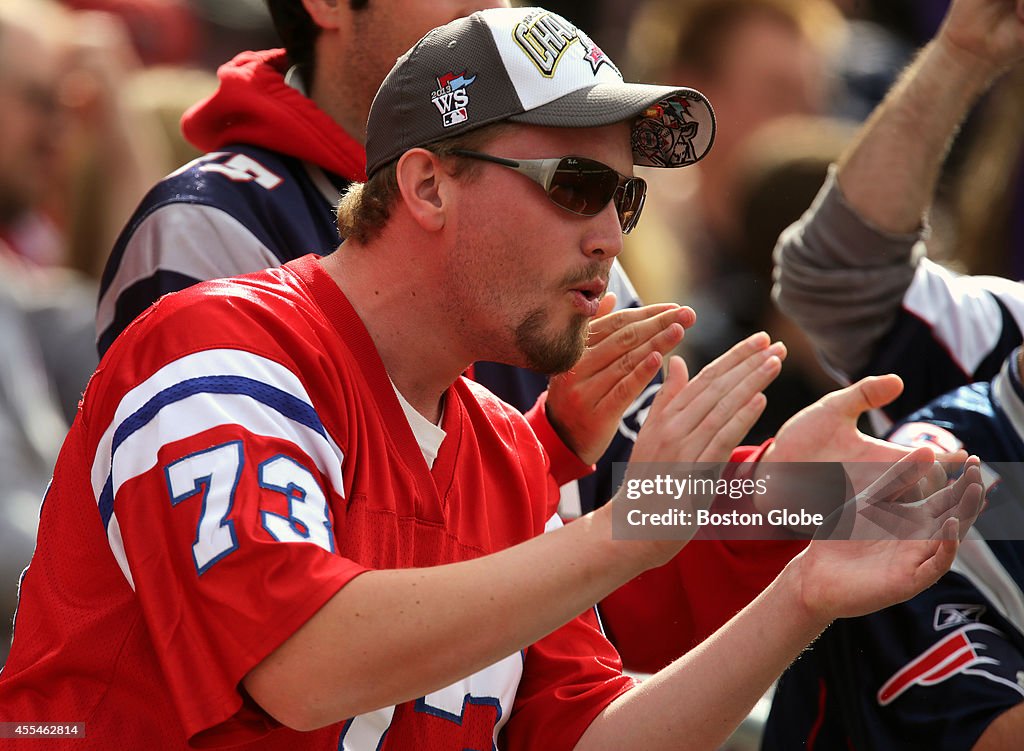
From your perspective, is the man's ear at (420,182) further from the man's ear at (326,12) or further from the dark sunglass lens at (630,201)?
the man's ear at (326,12)

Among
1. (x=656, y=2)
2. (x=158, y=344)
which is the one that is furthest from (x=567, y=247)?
(x=656, y=2)

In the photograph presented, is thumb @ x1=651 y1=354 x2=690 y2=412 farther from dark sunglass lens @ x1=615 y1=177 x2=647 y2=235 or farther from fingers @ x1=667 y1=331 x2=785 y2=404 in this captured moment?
dark sunglass lens @ x1=615 y1=177 x2=647 y2=235

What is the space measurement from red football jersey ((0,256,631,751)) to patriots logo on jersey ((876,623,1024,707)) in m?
0.65

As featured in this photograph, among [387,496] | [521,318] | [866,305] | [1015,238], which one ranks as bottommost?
[1015,238]

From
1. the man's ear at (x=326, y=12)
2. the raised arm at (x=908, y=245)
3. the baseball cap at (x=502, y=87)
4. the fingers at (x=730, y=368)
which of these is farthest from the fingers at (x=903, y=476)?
the man's ear at (x=326, y=12)

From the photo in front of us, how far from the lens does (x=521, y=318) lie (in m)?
2.52

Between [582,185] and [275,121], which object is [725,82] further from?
[582,185]

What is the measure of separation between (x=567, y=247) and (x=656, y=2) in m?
4.83

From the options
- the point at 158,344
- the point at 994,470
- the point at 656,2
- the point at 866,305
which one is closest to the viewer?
the point at 158,344

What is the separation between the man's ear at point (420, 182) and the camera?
2484 mm

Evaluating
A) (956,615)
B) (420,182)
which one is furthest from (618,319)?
(956,615)

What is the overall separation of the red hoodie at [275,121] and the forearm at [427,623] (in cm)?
149

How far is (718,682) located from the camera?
2.43 metres

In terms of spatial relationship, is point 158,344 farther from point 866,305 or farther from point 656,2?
point 656,2
